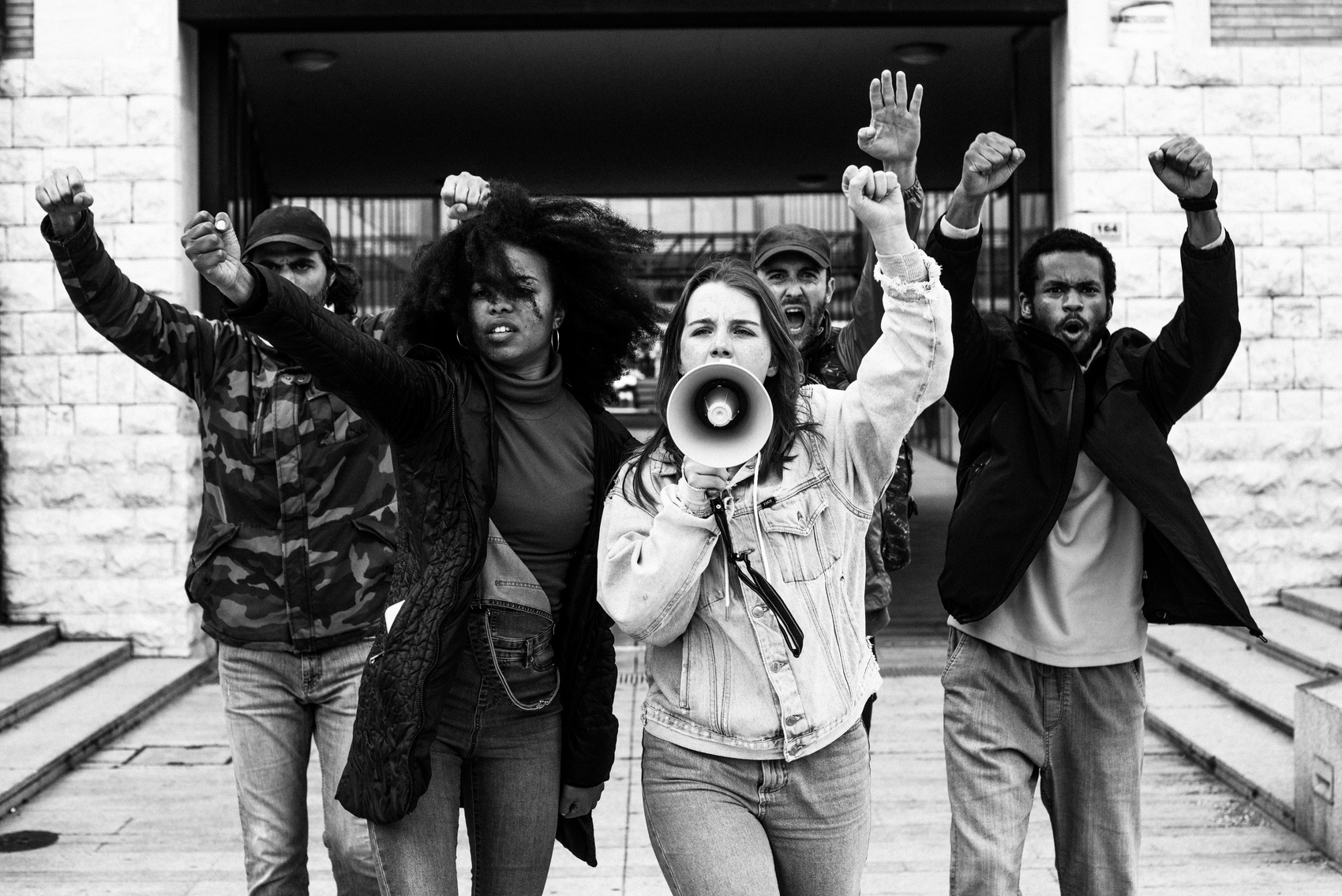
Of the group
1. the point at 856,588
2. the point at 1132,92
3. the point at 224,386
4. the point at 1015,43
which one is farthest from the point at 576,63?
the point at 856,588

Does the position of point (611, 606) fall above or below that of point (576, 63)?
below

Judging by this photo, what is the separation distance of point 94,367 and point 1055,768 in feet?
21.1

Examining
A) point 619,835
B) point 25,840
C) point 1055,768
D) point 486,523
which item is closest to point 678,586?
point 486,523

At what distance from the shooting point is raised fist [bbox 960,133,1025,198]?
10.6 ft

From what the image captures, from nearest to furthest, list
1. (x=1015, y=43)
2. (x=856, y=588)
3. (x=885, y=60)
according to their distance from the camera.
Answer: (x=856, y=588), (x=1015, y=43), (x=885, y=60)

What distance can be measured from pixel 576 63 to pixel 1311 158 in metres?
5.23

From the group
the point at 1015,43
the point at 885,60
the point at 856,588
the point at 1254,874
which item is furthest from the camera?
the point at 885,60

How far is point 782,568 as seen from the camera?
2.78 meters

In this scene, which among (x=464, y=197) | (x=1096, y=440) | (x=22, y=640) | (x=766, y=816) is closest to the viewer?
(x=766, y=816)

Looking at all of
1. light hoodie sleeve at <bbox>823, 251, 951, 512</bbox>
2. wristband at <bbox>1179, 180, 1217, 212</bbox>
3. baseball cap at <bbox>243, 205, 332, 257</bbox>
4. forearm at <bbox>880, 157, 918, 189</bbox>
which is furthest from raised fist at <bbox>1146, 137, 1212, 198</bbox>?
baseball cap at <bbox>243, 205, 332, 257</bbox>

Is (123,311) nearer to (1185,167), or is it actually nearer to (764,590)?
(764,590)

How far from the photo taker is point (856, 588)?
2.92 meters

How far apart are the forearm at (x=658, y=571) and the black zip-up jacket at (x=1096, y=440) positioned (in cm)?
109

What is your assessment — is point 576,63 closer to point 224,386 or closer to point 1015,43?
point 1015,43
